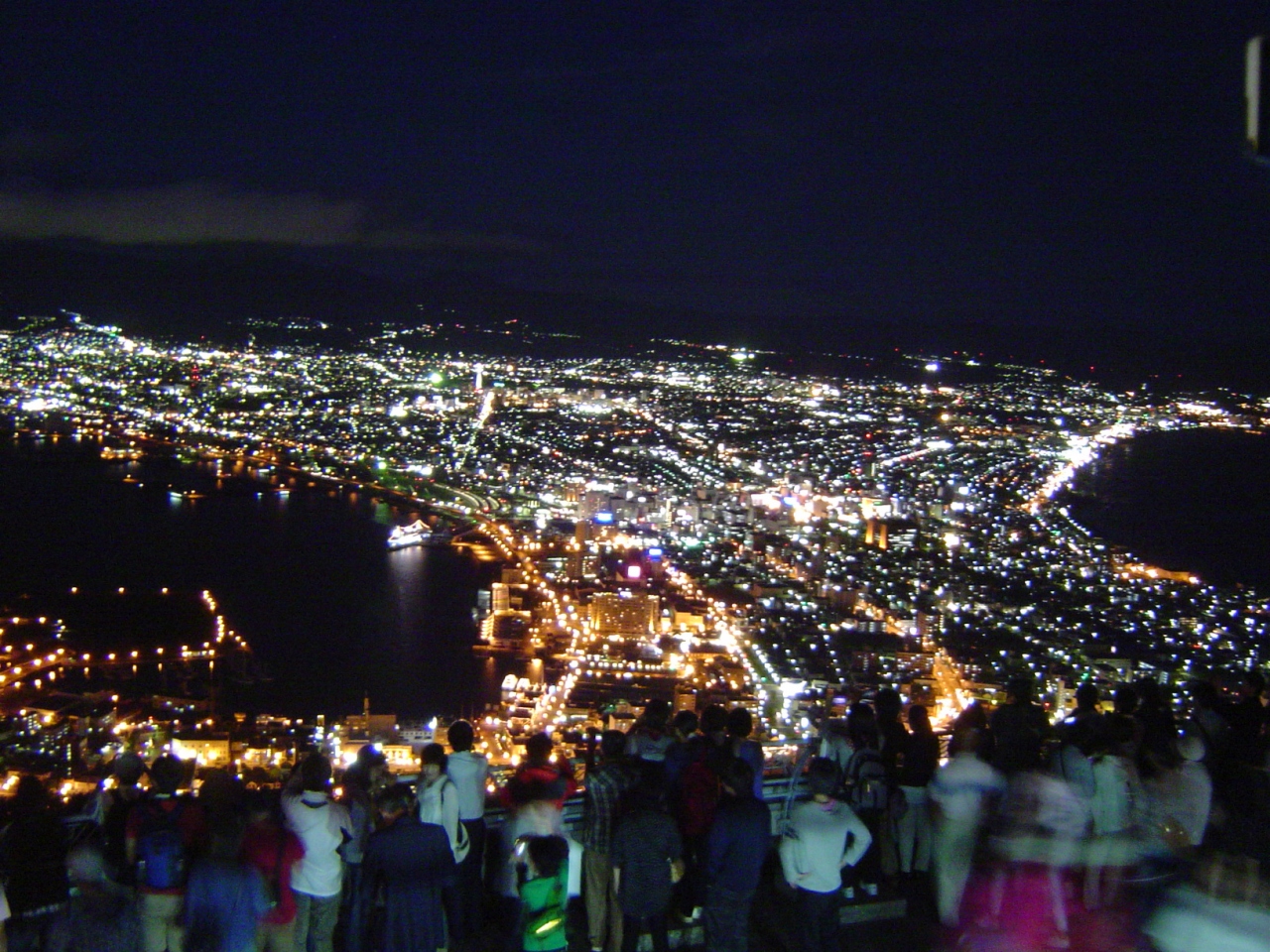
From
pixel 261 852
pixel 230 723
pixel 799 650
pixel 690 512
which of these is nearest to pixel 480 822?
pixel 261 852

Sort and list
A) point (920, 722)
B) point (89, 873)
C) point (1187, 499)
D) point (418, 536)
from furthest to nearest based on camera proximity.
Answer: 1. point (1187, 499)
2. point (418, 536)
3. point (920, 722)
4. point (89, 873)

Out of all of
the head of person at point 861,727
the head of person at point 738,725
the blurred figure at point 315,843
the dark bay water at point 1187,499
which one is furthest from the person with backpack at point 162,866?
the dark bay water at point 1187,499

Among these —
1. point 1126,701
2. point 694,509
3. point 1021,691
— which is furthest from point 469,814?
point 694,509

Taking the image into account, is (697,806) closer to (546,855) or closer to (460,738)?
(546,855)

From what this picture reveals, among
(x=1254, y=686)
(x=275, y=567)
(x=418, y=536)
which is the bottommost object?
(x=1254, y=686)

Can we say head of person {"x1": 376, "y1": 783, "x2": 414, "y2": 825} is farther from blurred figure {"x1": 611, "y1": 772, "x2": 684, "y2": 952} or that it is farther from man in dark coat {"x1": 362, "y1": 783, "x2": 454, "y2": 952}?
blurred figure {"x1": 611, "y1": 772, "x2": 684, "y2": 952}

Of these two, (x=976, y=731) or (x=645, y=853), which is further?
(x=976, y=731)

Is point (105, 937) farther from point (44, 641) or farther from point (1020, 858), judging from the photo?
point (44, 641)
